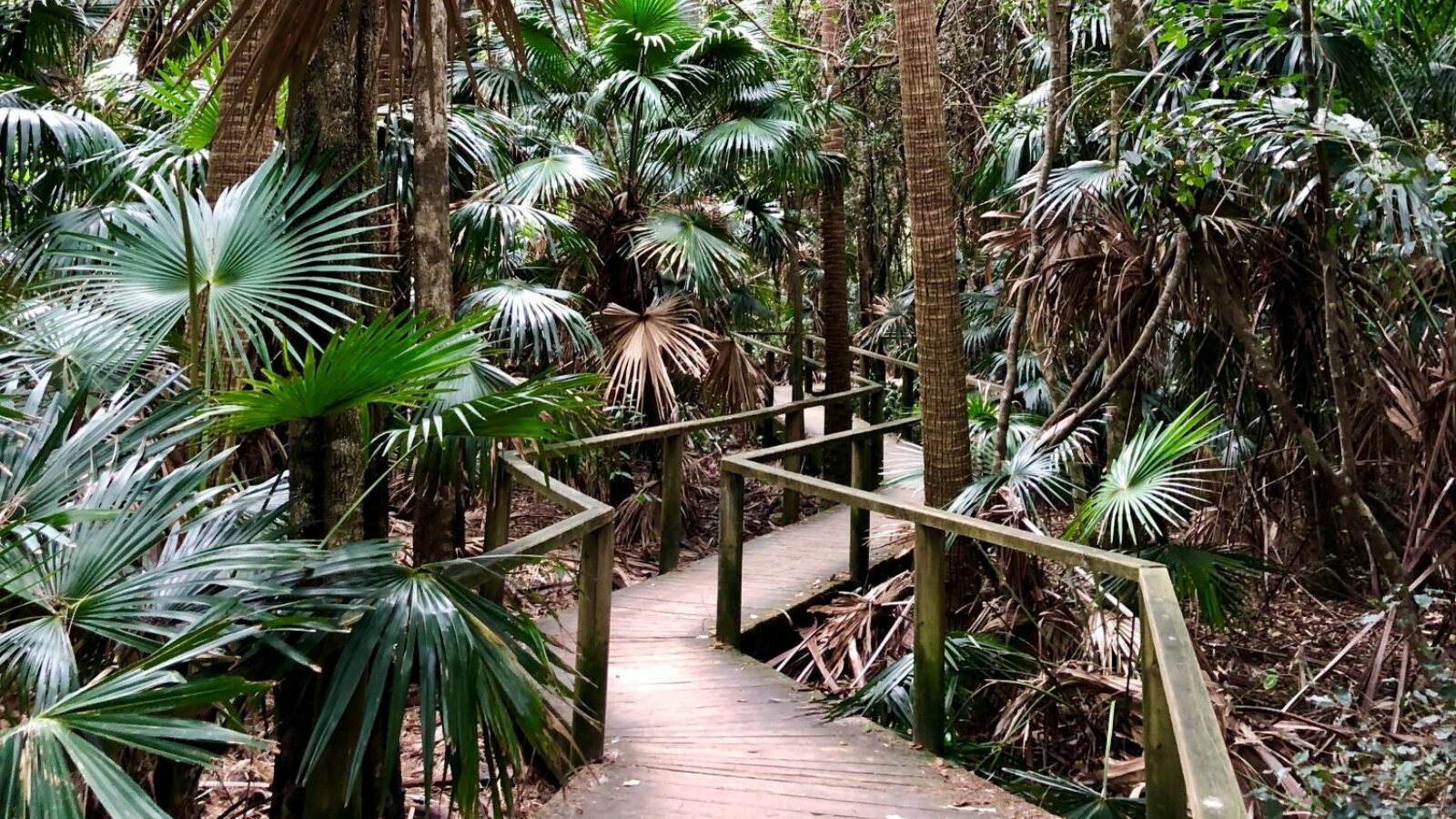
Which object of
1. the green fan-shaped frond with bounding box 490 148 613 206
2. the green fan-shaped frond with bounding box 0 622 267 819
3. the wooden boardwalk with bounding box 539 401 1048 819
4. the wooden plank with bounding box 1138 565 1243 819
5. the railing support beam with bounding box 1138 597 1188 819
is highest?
the green fan-shaped frond with bounding box 490 148 613 206

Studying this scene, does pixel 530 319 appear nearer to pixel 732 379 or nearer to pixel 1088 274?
pixel 732 379

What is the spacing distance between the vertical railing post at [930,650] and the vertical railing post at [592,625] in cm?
106

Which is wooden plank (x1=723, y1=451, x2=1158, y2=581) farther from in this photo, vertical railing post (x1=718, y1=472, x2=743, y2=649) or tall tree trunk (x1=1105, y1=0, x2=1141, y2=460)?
tall tree trunk (x1=1105, y1=0, x2=1141, y2=460)

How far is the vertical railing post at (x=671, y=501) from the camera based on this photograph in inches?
237

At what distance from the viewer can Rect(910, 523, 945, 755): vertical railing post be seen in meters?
3.58

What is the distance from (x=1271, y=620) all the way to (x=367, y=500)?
16.4ft

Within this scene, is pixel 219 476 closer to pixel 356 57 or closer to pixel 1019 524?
pixel 356 57

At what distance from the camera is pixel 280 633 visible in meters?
2.04

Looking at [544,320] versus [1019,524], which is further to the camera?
[544,320]

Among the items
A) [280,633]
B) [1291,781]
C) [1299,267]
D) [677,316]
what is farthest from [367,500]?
[677,316]

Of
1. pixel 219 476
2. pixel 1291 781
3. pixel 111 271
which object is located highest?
pixel 111 271

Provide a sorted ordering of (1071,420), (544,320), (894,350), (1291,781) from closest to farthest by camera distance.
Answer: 1. (1291,781)
2. (1071,420)
3. (544,320)
4. (894,350)

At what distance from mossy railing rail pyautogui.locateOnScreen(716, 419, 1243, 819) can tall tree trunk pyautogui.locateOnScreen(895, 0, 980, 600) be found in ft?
2.19

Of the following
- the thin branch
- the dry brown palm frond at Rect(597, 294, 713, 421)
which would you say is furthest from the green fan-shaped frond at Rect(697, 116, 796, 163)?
the thin branch
